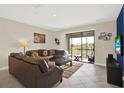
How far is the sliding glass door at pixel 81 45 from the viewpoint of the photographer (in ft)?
22.3

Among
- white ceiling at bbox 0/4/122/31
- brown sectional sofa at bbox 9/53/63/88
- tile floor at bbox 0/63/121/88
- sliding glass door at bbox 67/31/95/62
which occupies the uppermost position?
white ceiling at bbox 0/4/122/31

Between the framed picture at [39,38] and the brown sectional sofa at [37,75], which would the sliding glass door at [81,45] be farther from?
the brown sectional sofa at [37,75]

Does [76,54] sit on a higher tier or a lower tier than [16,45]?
lower

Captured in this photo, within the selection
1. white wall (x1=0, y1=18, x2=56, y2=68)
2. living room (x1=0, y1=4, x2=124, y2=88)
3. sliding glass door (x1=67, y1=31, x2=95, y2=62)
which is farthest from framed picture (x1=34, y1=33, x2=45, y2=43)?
sliding glass door (x1=67, y1=31, x2=95, y2=62)

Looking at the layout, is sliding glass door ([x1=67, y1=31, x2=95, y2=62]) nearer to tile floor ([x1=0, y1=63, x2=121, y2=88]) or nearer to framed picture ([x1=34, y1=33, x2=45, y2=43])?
framed picture ([x1=34, y1=33, x2=45, y2=43])

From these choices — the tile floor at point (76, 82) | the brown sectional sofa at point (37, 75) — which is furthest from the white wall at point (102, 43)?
the brown sectional sofa at point (37, 75)

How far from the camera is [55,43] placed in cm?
806

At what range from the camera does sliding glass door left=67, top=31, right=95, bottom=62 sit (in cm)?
680

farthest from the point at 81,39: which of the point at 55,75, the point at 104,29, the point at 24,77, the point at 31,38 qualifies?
the point at 24,77

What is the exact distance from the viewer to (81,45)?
7293mm

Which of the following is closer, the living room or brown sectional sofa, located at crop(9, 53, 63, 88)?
brown sectional sofa, located at crop(9, 53, 63, 88)
